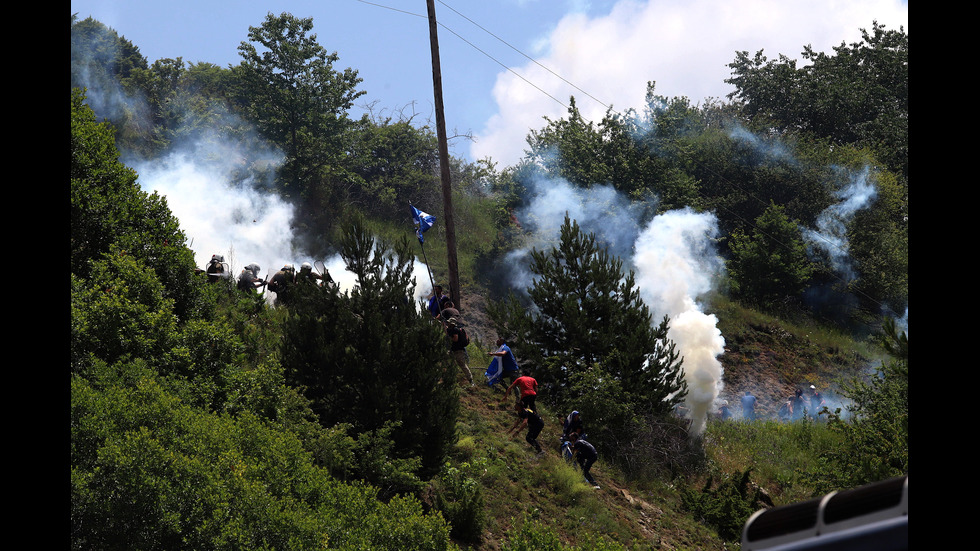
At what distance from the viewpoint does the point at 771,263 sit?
3428 cm

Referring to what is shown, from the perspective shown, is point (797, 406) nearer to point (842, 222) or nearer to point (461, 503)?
point (842, 222)

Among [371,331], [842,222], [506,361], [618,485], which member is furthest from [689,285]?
[371,331]

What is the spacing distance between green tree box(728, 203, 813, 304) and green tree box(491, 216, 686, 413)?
59.3 ft

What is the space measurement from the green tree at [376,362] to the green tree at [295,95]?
21.8 m

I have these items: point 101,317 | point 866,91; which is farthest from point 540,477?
point 866,91

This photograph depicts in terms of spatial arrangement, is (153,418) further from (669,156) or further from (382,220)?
(669,156)

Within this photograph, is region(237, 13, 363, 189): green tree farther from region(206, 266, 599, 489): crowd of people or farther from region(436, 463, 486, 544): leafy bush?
region(436, 463, 486, 544): leafy bush

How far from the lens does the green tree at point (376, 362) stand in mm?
11969

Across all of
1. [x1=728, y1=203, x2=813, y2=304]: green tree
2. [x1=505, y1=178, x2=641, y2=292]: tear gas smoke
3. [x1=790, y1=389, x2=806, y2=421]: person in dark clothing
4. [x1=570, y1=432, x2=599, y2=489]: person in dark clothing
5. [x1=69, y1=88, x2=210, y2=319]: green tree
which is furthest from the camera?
[x1=728, y1=203, x2=813, y2=304]: green tree

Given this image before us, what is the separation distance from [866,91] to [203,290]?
40560 mm

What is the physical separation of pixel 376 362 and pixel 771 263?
2637 centimetres

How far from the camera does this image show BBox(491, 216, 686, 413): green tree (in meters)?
17.0

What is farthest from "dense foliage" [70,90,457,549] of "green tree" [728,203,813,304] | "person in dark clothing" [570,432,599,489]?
"green tree" [728,203,813,304]
